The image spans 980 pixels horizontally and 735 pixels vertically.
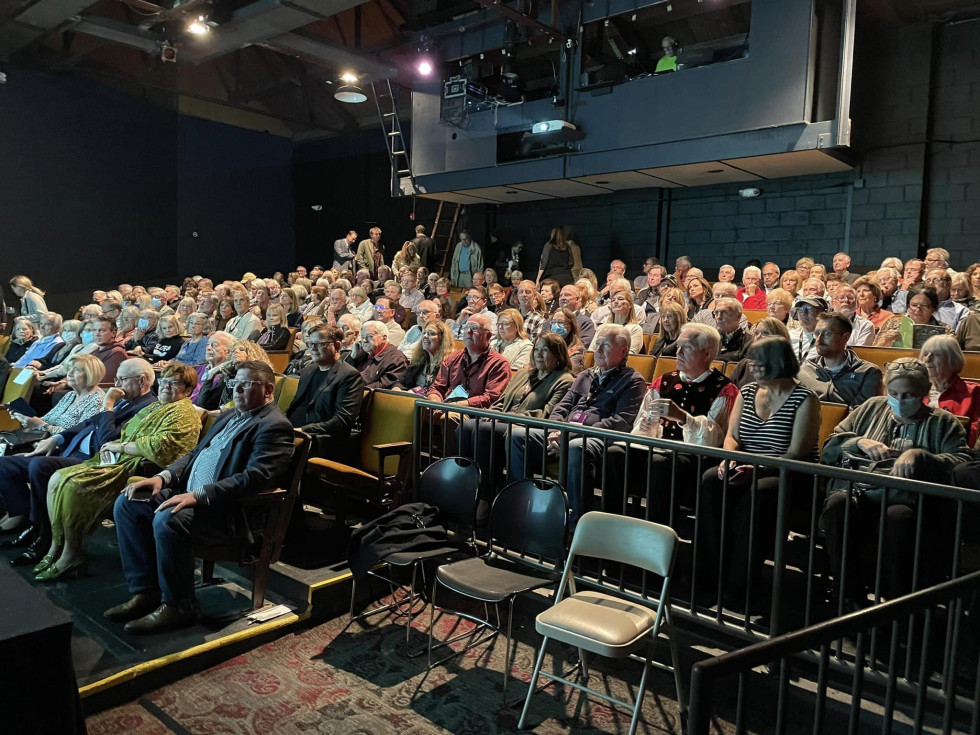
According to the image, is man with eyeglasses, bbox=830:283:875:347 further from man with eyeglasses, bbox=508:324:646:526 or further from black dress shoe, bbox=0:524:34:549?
black dress shoe, bbox=0:524:34:549

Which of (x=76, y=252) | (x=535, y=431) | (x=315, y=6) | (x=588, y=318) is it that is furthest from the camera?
(x=76, y=252)

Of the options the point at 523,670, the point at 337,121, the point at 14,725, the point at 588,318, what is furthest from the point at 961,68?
the point at 337,121

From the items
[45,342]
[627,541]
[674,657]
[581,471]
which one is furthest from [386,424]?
[45,342]

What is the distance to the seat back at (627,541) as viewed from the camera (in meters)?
2.44

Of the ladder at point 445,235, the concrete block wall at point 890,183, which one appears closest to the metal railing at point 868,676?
the concrete block wall at point 890,183

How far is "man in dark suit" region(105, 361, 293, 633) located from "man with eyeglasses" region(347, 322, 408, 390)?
4.98ft

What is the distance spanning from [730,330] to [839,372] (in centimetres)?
96

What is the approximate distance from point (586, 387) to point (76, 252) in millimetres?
12112

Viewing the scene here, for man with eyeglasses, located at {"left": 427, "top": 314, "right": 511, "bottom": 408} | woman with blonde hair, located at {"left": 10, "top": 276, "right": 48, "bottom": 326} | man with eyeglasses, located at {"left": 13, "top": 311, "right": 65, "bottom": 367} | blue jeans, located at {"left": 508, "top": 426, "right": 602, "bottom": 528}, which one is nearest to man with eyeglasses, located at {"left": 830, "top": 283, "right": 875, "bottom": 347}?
man with eyeglasses, located at {"left": 427, "top": 314, "right": 511, "bottom": 408}

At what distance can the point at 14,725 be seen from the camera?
1.71 meters

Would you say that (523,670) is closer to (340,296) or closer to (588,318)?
(588,318)

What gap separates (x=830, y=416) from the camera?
3.12 m

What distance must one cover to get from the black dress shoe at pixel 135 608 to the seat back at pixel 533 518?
1.55 metres

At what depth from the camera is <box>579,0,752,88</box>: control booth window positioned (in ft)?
28.9
